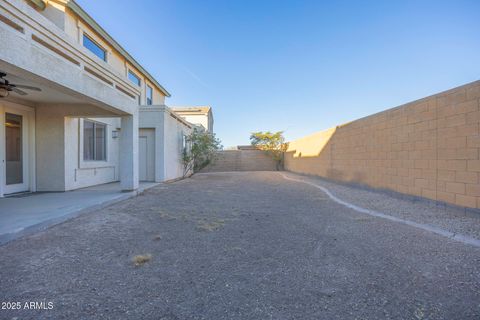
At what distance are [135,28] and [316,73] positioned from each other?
11100mm

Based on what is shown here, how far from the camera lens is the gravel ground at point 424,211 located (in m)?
4.27

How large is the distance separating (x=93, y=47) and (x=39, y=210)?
23.1 ft

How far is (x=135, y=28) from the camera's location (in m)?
11.5

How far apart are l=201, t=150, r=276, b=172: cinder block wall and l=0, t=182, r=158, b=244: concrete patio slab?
15347 mm

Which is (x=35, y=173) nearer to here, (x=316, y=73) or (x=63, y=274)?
(x=63, y=274)

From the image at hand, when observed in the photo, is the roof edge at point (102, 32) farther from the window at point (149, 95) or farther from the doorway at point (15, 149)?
the doorway at point (15, 149)

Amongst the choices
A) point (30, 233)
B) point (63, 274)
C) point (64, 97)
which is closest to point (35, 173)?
point (64, 97)

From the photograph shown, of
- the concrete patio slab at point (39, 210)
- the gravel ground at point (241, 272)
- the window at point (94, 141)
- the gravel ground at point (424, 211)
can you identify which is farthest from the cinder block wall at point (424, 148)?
the window at point (94, 141)

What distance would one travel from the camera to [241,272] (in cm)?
267

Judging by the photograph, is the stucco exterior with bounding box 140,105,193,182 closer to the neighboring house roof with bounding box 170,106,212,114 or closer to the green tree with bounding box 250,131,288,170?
the green tree with bounding box 250,131,288,170

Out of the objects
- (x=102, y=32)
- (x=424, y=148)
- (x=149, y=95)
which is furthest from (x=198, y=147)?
(x=424, y=148)

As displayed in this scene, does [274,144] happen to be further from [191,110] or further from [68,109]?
[68,109]

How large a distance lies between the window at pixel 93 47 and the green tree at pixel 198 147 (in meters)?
6.22

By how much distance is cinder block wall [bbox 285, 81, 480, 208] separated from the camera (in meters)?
5.00
